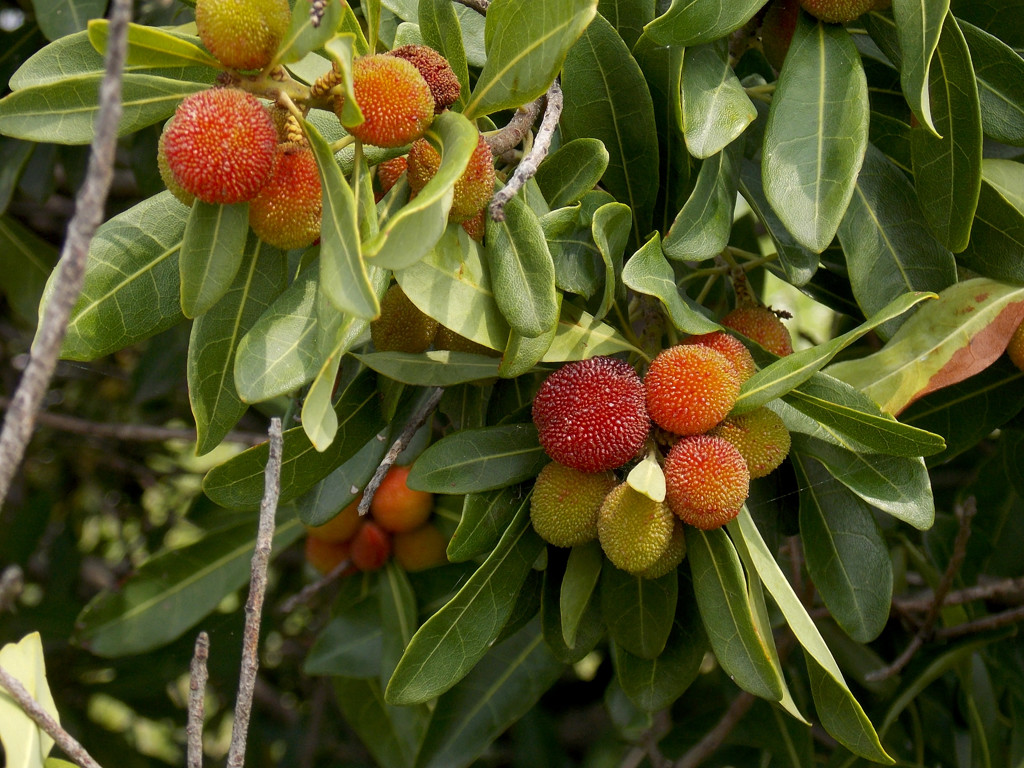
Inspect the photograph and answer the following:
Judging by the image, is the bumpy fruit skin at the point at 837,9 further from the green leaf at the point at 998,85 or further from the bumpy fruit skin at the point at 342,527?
the bumpy fruit skin at the point at 342,527

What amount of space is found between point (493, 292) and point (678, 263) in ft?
1.43

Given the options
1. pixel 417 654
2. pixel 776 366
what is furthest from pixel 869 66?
pixel 417 654

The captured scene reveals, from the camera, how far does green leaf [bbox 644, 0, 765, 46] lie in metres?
0.88

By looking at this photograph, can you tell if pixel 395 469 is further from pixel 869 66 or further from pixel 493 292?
pixel 869 66

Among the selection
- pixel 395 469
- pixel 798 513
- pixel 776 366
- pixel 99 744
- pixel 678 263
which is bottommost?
pixel 99 744

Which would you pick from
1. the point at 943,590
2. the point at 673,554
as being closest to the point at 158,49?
the point at 673,554

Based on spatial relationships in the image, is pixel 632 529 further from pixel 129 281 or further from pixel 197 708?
pixel 129 281

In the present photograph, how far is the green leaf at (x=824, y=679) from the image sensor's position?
2.75ft

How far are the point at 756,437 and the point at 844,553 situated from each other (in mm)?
229

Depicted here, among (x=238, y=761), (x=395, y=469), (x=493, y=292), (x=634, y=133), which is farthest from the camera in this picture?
(x=395, y=469)

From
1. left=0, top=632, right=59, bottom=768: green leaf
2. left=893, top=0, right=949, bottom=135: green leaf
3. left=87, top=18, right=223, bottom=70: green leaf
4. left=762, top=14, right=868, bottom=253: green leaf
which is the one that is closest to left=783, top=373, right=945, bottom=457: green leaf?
left=762, top=14, right=868, bottom=253: green leaf

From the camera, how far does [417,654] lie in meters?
0.91

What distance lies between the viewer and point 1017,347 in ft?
3.52

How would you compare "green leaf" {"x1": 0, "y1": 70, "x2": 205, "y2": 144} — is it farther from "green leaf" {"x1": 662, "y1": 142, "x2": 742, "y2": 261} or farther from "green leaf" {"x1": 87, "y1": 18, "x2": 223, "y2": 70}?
"green leaf" {"x1": 662, "y1": 142, "x2": 742, "y2": 261}
